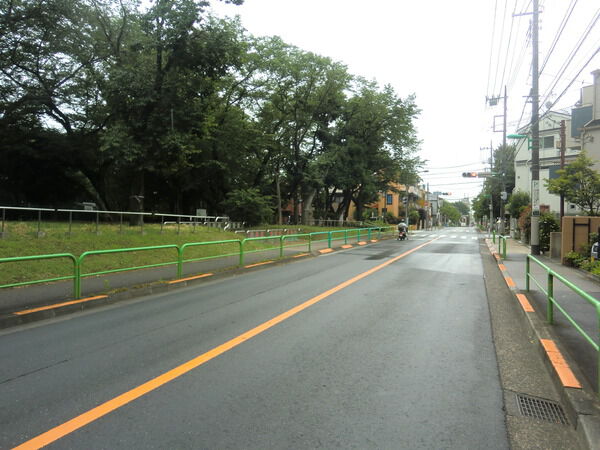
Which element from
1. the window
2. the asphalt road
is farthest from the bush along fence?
the window

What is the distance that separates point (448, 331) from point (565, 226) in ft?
34.6

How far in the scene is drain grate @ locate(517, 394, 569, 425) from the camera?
330 cm

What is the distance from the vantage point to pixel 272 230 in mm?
24938

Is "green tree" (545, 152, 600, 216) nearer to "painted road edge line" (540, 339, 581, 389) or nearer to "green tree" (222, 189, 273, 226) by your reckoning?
"painted road edge line" (540, 339, 581, 389)

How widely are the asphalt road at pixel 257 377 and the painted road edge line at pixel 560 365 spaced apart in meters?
0.60

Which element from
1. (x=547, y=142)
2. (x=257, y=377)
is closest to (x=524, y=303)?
(x=257, y=377)

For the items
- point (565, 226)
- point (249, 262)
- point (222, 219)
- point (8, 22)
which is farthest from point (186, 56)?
point (565, 226)

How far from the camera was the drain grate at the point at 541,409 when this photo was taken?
3.30 metres

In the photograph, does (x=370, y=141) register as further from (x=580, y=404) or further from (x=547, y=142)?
(x=580, y=404)

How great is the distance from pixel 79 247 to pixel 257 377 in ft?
37.1

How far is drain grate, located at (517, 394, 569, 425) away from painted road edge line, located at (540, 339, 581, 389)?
265mm

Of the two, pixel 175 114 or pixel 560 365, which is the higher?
pixel 175 114

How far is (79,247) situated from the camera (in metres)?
12.8

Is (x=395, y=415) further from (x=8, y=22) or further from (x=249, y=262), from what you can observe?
(x=8, y=22)
